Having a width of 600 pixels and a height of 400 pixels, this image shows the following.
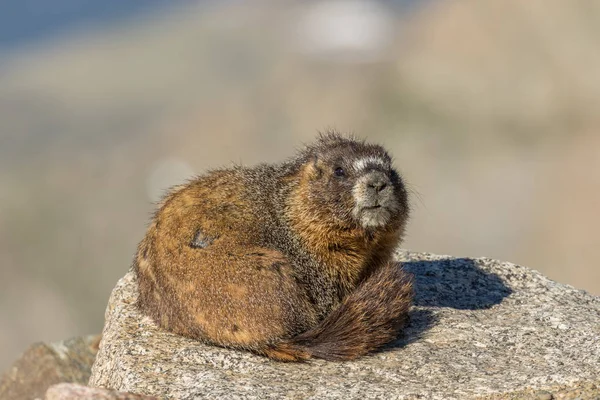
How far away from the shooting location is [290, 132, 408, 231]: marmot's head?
9.12 meters

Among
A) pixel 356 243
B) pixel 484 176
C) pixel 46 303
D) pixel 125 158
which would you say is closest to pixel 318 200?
pixel 356 243

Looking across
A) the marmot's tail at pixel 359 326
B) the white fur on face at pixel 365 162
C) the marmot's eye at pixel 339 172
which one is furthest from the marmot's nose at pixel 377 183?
the marmot's tail at pixel 359 326

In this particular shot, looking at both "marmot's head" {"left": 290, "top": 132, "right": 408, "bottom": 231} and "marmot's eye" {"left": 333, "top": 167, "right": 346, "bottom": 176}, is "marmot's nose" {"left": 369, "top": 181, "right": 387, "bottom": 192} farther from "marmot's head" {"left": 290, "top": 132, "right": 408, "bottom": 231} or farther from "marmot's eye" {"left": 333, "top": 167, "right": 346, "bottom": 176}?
"marmot's eye" {"left": 333, "top": 167, "right": 346, "bottom": 176}

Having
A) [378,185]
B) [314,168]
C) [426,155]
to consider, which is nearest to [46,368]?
[314,168]

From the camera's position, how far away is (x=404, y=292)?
877 cm

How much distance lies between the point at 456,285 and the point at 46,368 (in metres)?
5.25

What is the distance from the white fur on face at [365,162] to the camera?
9336 mm

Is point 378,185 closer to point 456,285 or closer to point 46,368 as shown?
point 456,285

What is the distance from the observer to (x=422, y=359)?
8.42 meters

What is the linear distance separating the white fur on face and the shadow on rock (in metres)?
1.62

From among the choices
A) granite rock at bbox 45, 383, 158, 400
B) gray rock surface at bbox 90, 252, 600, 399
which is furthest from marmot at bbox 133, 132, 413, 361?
granite rock at bbox 45, 383, 158, 400

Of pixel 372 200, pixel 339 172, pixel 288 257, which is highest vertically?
pixel 339 172

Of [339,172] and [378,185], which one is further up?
[339,172]

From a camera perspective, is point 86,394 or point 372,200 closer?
point 86,394
